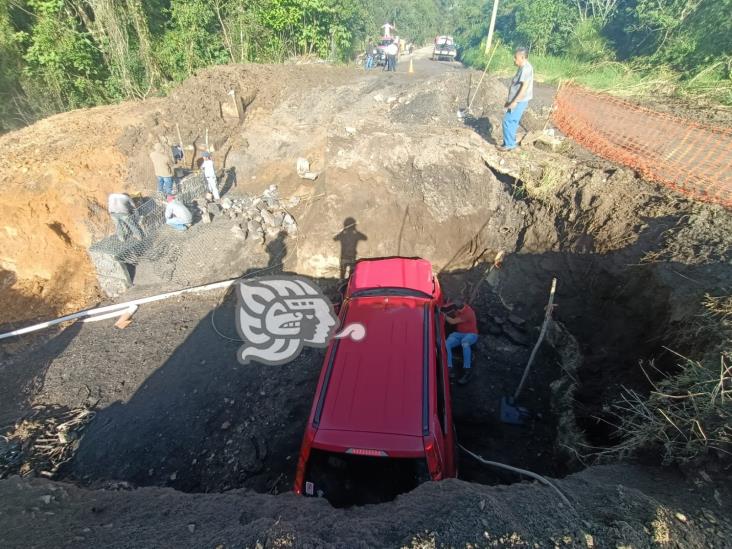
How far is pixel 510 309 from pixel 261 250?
5.62 meters

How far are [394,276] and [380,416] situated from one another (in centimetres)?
232

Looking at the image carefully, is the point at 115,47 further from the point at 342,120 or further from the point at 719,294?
the point at 719,294

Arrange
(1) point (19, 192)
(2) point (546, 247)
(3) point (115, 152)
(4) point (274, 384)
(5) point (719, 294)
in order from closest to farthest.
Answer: (5) point (719, 294)
(4) point (274, 384)
(2) point (546, 247)
(1) point (19, 192)
(3) point (115, 152)

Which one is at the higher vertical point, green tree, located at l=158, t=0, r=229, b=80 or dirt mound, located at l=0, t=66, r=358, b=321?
green tree, located at l=158, t=0, r=229, b=80

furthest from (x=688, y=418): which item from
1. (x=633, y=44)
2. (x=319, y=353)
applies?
(x=633, y=44)

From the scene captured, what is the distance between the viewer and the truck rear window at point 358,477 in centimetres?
329

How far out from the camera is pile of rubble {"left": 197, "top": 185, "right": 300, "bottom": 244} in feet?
28.0

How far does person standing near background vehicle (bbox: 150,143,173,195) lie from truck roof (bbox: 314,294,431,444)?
732 cm

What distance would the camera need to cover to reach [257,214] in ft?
29.1

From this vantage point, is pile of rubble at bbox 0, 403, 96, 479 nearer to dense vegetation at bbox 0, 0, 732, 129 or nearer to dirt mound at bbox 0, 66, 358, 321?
dirt mound at bbox 0, 66, 358, 321

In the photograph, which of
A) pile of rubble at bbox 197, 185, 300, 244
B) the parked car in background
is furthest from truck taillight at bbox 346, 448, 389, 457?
the parked car in background

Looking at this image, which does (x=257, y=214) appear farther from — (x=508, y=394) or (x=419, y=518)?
(x=419, y=518)

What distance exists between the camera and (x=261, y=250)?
834 centimetres

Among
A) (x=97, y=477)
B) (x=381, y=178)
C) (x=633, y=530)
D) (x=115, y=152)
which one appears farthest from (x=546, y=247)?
(x=115, y=152)
